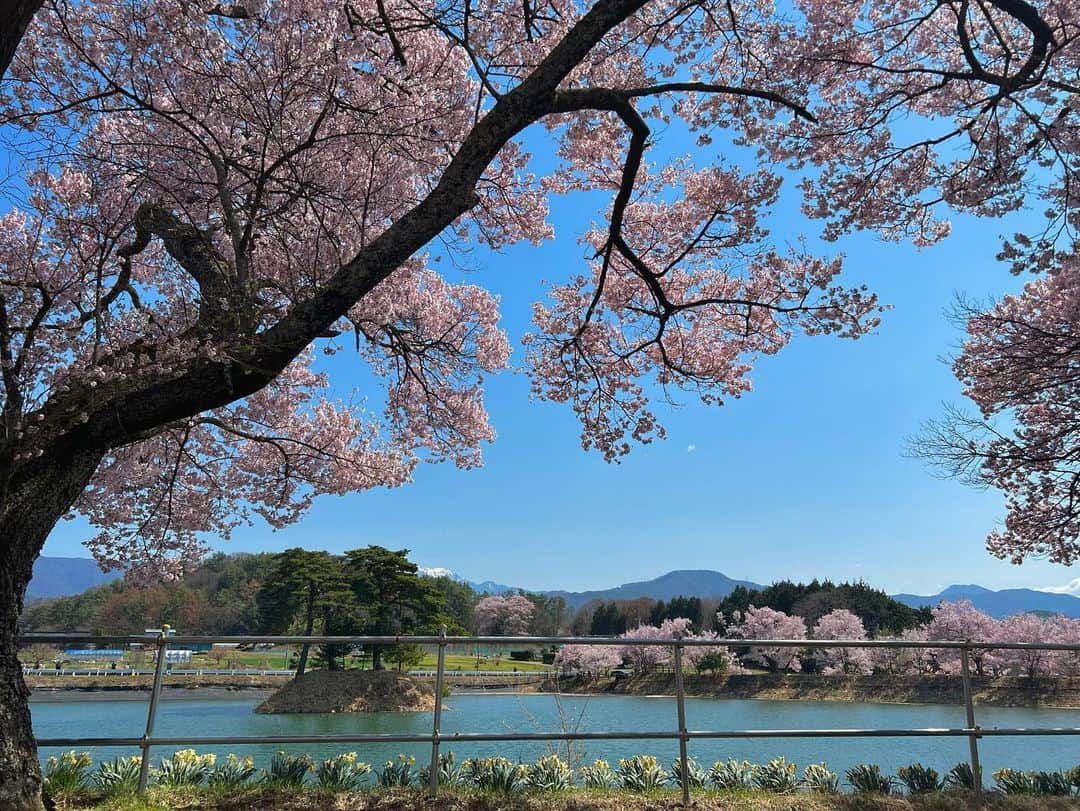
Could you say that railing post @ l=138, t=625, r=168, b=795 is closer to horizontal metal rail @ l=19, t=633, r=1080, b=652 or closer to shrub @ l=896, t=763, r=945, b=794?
horizontal metal rail @ l=19, t=633, r=1080, b=652

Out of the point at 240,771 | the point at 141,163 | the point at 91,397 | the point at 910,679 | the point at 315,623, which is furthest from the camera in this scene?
the point at 315,623

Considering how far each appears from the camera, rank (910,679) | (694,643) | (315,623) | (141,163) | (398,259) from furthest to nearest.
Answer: (315,623)
(910,679)
(141,163)
(694,643)
(398,259)

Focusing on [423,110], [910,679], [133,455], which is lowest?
[910,679]

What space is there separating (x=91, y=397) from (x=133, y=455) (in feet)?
18.1

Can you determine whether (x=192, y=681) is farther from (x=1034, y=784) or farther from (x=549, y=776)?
(x=1034, y=784)

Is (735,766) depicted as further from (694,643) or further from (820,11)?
(820,11)

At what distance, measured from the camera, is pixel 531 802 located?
3684mm

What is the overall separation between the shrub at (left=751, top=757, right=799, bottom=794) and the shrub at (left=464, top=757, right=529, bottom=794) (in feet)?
5.08

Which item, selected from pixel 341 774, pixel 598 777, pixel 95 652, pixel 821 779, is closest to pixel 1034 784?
pixel 821 779

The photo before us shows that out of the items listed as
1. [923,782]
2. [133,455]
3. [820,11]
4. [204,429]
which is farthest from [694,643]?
[204,429]

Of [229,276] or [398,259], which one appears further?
[229,276]

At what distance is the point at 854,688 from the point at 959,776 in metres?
29.0

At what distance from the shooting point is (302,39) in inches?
176

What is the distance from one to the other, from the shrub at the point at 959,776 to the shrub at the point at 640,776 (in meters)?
1.92
